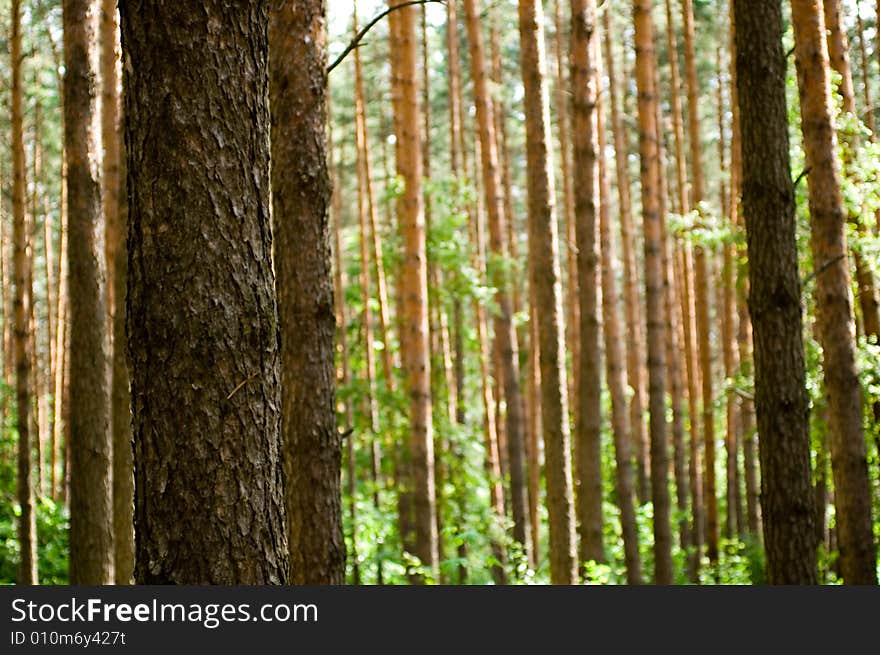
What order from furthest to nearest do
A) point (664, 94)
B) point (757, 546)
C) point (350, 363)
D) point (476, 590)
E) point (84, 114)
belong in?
1. point (664, 94)
2. point (350, 363)
3. point (757, 546)
4. point (84, 114)
5. point (476, 590)

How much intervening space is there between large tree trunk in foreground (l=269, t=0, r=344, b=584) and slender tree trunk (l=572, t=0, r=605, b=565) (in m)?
4.23

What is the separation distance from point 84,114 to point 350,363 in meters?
10.3

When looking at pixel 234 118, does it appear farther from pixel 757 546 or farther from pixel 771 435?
pixel 757 546

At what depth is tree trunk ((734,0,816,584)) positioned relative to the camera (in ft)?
17.6

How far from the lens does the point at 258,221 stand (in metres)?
2.81

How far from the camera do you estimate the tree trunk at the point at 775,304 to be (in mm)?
5352

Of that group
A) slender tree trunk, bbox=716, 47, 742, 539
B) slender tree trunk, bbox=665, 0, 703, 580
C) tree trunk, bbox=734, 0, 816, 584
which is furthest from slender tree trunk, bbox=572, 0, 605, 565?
slender tree trunk, bbox=665, 0, 703, 580

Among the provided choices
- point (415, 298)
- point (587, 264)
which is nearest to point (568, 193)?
point (415, 298)

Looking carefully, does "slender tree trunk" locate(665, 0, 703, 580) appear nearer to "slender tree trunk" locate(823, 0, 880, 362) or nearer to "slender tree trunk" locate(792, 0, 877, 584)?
"slender tree trunk" locate(823, 0, 880, 362)

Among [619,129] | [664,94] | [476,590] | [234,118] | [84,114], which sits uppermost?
[664,94]

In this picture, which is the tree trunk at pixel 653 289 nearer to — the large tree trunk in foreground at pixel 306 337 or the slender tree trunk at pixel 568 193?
the slender tree trunk at pixel 568 193

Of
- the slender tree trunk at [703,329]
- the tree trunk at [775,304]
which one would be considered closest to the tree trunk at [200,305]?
the tree trunk at [775,304]

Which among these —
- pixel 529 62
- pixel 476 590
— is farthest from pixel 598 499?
pixel 476 590

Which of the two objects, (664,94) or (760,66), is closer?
(760,66)
